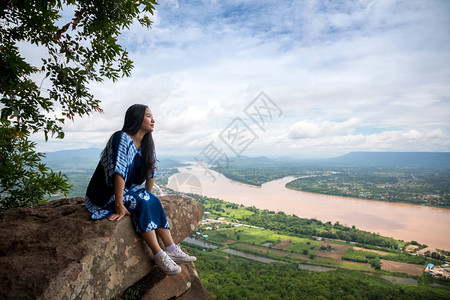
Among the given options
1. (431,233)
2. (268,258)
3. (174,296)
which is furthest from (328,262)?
(174,296)

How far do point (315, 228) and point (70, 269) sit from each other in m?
28.7

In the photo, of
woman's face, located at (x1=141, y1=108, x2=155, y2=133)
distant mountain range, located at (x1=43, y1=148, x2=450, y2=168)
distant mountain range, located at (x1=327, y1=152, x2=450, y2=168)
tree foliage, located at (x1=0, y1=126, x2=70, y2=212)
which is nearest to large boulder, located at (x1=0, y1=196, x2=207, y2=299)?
tree foliage, located at (x1=0, y1=126, x2=70, y2=212)

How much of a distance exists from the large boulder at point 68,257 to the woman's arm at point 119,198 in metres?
0.06

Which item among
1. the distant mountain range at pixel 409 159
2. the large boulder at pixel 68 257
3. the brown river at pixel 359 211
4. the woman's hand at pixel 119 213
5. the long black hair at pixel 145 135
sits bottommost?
the brown river at pixel 359 211

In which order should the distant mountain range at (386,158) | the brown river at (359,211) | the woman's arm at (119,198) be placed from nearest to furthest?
the woman's arm at (119,198) < the brown river at (359,211) < the distant mountain range at (386,158)

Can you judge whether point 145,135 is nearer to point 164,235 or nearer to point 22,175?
point 164,235

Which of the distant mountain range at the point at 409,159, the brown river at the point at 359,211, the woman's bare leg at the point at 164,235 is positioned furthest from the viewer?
the distant mountain range at the point at 409,159

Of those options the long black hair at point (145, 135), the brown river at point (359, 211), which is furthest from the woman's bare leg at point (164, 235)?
the brown river at point (359, 211)

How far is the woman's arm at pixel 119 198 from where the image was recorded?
2.29 m

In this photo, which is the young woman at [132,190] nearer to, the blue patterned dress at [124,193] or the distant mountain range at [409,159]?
the blue patterned dress at [124,193]

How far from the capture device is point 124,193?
8.07 feet

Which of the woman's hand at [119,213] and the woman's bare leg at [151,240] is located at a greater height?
the woman's hand at [119,213]

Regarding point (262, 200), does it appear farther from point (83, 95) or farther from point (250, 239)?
point (83, 95)

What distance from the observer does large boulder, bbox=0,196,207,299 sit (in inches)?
68.9
